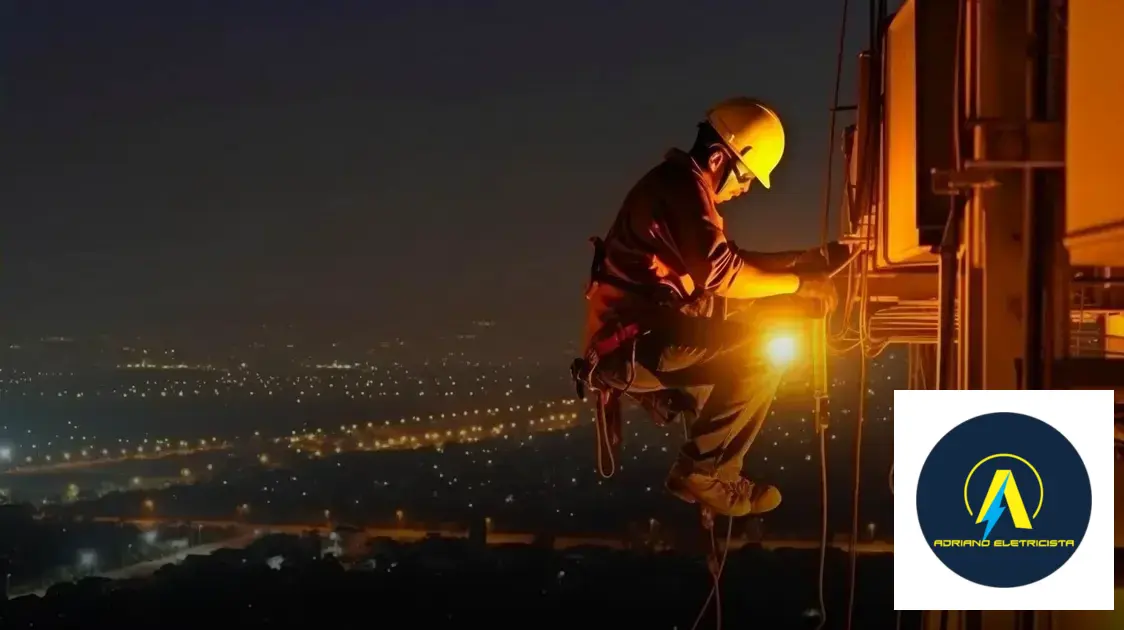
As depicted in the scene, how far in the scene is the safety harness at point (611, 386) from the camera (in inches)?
201

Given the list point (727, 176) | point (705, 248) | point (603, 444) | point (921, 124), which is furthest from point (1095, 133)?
point (603, 444)

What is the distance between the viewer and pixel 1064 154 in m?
3.60

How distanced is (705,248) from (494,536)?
4074 centimetres

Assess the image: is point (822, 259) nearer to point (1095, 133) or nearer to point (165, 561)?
point (1095, 133)

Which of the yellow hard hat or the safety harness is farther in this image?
the yellow hard hat

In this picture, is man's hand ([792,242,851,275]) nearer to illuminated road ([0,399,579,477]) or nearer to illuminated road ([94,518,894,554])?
illuminated road ([94,518,894,554])

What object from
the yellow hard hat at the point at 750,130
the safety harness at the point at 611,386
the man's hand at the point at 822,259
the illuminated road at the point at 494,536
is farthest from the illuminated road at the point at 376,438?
the yellow hard hat at the point at 750,130

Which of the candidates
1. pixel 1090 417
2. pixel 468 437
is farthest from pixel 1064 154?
pixel 468 437

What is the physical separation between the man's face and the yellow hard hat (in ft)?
0.15

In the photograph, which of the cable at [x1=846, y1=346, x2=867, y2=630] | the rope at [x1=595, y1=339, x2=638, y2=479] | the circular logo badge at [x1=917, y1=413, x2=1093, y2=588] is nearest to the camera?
the circular logo badge at [x1=917, y1=413, x2=1093, y2=588]

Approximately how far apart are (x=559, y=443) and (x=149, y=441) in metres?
41.1

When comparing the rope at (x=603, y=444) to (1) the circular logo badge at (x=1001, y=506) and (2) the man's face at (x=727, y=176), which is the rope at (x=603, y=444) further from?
(1) the circular logo badge at (x=1001, y=506)

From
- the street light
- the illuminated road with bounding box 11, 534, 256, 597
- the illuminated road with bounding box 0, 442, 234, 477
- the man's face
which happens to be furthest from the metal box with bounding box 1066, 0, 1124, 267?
the illuminated road with bounding box 0, 442, 234, 477

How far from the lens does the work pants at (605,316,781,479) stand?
5000mm
